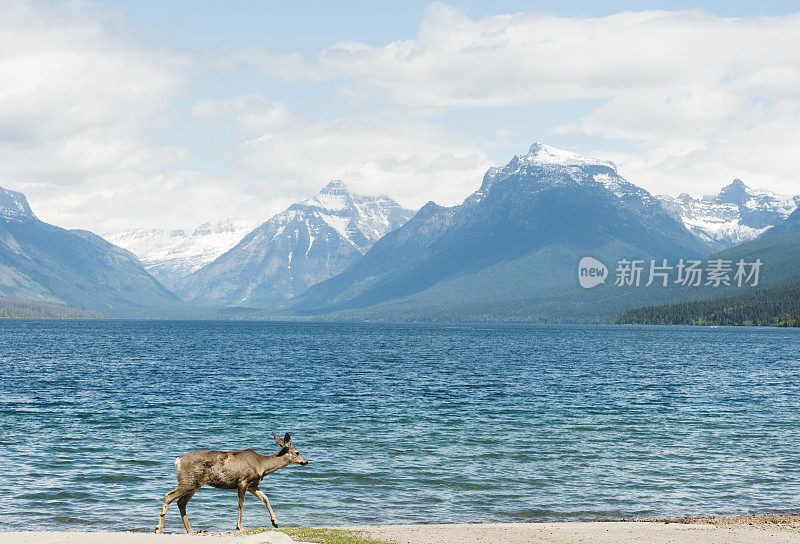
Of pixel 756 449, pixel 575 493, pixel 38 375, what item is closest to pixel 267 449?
pixel 575 493

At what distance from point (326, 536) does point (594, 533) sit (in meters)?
8.86

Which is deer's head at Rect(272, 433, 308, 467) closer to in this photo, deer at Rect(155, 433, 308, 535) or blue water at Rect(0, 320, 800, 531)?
deer at Rect(155, 433, 308, 535)

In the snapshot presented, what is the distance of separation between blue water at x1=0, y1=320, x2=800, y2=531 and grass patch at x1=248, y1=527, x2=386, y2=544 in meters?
3.91

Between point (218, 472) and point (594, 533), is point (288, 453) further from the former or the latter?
point (594, 533)

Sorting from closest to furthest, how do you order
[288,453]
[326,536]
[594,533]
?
[326,536], [288,453], [594,533]

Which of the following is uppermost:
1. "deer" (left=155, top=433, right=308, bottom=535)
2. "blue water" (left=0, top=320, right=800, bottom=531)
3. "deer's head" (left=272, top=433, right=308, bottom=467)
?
"deer's head" (left=272, top=433, right=308, bottom=467)

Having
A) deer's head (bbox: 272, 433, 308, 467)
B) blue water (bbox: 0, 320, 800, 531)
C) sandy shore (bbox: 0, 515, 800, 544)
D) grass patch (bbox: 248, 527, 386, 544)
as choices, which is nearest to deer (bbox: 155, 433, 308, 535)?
deer's head (bbox: 272, 433, 308, 467)

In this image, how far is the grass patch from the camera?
23.6m

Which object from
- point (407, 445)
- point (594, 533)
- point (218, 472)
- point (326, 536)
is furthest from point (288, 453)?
point (407, 445)

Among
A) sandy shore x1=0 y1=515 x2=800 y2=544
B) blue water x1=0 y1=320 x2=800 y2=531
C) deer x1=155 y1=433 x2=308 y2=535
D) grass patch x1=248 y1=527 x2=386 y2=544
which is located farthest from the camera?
blue water x1=0 y1=320 x2=800 y2=531

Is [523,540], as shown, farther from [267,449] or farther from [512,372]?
[512,372]

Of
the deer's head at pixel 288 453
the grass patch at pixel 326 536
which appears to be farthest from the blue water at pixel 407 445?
the deer's head at pixel 288 453

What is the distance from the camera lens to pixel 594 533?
26.3 m

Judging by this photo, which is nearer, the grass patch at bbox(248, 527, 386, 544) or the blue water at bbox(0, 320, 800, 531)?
the grass patch at bbox(248, 527, 386, 544)
